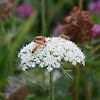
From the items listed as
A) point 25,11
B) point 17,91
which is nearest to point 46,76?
point 17,91

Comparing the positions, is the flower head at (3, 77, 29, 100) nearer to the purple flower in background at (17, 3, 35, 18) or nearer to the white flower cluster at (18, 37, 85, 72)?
the white flower cluster at (18, 37, 85, 72)

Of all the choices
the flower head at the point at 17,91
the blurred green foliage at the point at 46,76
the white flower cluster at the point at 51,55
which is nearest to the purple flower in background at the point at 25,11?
the blurred green foliage at the point at 46,76

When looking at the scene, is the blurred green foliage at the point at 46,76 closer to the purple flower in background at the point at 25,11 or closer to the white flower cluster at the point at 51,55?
the purple flower in background at the point at 25,11

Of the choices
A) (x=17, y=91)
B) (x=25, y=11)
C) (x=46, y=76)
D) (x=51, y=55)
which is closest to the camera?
(x=51, y=55)

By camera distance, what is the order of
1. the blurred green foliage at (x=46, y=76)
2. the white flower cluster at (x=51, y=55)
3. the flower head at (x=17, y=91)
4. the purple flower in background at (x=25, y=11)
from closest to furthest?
the white flower cluster at (x=51, y=55), the flower head at (x=17, y=91), the blurred green foliage at (x=46, y=76), the purple flower in background at (x=25, y=11)

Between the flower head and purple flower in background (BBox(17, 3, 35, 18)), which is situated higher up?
purple flower in background (BBox(17, 3, 35, 18))

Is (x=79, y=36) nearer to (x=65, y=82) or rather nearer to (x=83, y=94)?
(x=65, y=82)

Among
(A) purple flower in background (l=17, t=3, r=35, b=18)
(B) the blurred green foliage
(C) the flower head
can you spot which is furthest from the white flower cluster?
(A) purple flower in background (l=17, t=3, r=35, b=18)

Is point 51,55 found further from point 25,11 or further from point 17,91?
point 25,11
